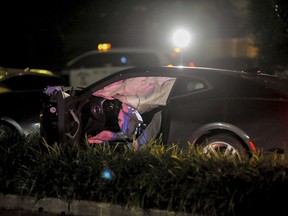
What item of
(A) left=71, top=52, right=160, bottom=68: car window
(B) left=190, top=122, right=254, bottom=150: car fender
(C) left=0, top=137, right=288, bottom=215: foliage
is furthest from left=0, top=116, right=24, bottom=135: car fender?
(A) left=71, top=52, right=160, bottom=68: car window

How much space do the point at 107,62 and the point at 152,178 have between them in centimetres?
1044

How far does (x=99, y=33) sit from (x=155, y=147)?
13.9m

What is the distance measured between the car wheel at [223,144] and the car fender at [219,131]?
2.4 inches

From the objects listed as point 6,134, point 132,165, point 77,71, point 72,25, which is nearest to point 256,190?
point 132,165

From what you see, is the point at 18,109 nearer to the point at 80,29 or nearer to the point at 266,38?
the point at 266,38

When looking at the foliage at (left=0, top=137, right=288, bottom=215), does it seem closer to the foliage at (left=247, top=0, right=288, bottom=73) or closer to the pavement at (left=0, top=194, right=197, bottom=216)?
the pavement at (left=0, top=194, right=197, bottom=216)

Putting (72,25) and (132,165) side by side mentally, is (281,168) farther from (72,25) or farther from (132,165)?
(72,25)

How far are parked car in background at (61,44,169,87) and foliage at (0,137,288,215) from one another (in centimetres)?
901

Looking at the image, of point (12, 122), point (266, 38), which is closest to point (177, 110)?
point (12, 122)

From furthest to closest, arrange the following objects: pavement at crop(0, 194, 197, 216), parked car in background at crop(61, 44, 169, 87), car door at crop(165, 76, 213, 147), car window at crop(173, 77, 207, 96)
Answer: parked car in background at crop(61, 44, 169, 87) → car window at crop(173, 77, 207, 96) → car door at crop(165, 76, 213, 147) → pavement at crop(0, 194, 197, 216)

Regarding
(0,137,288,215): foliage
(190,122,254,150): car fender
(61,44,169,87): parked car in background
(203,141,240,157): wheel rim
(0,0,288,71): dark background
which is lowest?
(0,137,288,215): foliage

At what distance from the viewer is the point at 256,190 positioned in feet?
16.4

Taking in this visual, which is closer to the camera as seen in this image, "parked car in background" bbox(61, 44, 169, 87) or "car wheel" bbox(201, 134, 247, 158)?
"car wheel" bbox(201, 134, 247, 158)

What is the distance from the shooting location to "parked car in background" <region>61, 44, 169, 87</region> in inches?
598
